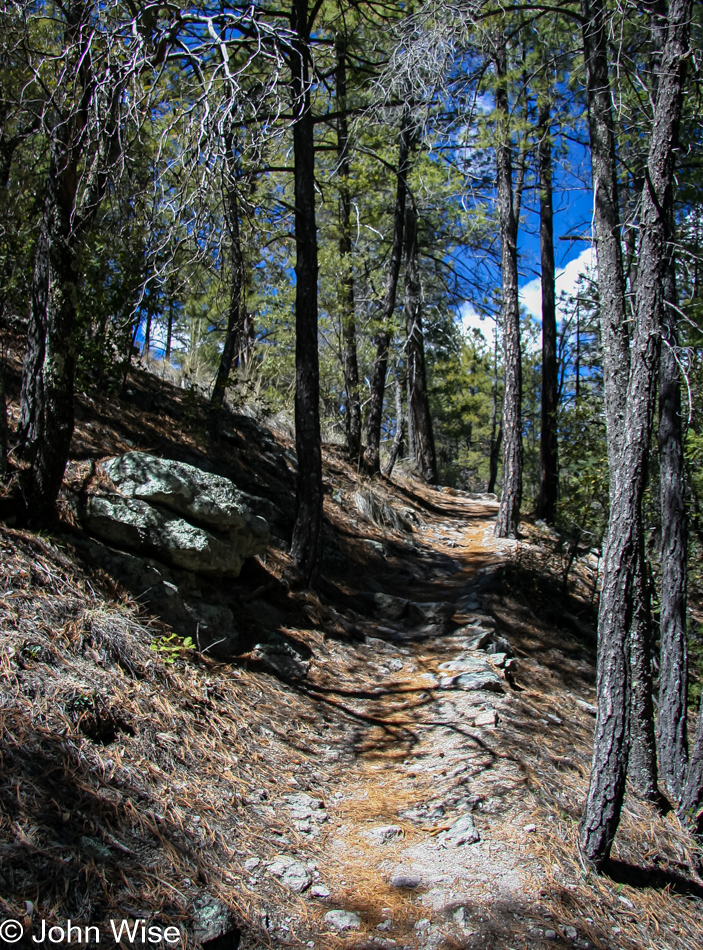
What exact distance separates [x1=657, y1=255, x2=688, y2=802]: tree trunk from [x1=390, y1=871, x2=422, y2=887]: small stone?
7.31 feet

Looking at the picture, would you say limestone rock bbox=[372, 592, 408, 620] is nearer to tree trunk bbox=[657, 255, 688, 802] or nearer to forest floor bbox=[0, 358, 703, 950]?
forest floor bbox=[0, 358, 703, 950]

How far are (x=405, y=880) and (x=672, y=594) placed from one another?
2648 millimetres

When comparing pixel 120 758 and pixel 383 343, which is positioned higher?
pixel 383 343

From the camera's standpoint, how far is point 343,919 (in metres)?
2.49

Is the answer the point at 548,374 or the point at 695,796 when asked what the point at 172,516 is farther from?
the point at 548,374

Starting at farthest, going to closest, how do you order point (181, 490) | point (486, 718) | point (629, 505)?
point (181, 490) < point (486, 718) < point (629, 505)

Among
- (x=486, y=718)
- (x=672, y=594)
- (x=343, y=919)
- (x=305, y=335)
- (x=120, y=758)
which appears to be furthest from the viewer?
(x=305, y=335)

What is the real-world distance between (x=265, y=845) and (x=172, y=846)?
45cm

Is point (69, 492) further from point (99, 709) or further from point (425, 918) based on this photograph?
point (425, 918)

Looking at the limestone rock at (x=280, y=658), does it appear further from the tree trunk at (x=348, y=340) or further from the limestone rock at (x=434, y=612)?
the tree trunk at (x=348, y=340)

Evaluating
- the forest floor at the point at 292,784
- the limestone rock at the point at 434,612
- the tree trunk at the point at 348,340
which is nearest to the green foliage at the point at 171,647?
the forest floor at the point at 292,784

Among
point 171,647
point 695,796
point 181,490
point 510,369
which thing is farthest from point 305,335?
point 510,369

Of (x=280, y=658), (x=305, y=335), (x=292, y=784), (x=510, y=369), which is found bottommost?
(x=292, y=784)

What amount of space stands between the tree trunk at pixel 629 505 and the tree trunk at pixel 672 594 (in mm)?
882
